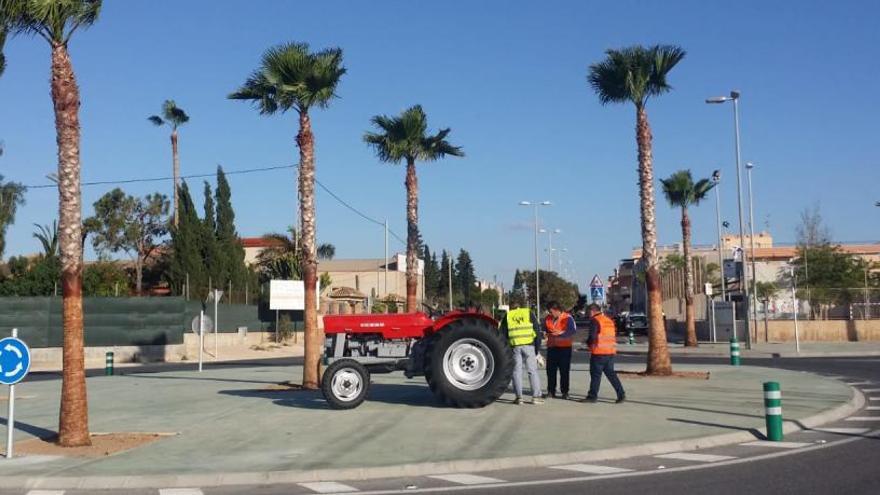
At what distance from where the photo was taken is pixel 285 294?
4594 cm

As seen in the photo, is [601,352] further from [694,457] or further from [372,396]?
[372,396]

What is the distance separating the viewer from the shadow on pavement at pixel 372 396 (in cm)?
1549

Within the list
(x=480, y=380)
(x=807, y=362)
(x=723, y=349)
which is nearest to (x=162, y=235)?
(x=723, y=349)

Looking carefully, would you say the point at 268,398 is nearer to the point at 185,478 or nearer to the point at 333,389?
the point at 333,389

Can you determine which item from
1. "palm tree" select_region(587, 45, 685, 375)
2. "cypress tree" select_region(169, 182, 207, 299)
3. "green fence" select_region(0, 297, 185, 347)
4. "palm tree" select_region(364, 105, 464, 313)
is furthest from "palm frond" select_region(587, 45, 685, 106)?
"cypress tree" select_region(169, 182, 207, 299)

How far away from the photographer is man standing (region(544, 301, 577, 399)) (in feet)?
51.1

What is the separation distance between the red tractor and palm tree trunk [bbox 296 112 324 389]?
3.62m

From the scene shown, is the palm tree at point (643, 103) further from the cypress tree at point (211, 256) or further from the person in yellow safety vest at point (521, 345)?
the cypress tree at point (211, 256)

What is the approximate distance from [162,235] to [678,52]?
51.0m

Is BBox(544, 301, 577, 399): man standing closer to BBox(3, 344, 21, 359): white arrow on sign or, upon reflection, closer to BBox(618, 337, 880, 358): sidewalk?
BBox(3, 344, 21, 359): white arrow on sign

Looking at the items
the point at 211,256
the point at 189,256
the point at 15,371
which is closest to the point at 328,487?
the point at 15,371

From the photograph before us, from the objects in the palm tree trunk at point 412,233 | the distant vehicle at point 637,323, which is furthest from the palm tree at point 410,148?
the distant vehicle at point 637,323

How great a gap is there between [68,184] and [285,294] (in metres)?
34.6

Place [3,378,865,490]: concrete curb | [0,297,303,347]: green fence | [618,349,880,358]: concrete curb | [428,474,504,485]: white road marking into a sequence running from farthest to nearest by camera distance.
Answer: [0,297,303,347]: green fence < [618,349,880,358]: concrete curb < [3,378,865,490]: concrete curb < [428,474,504,485]: white road marking
